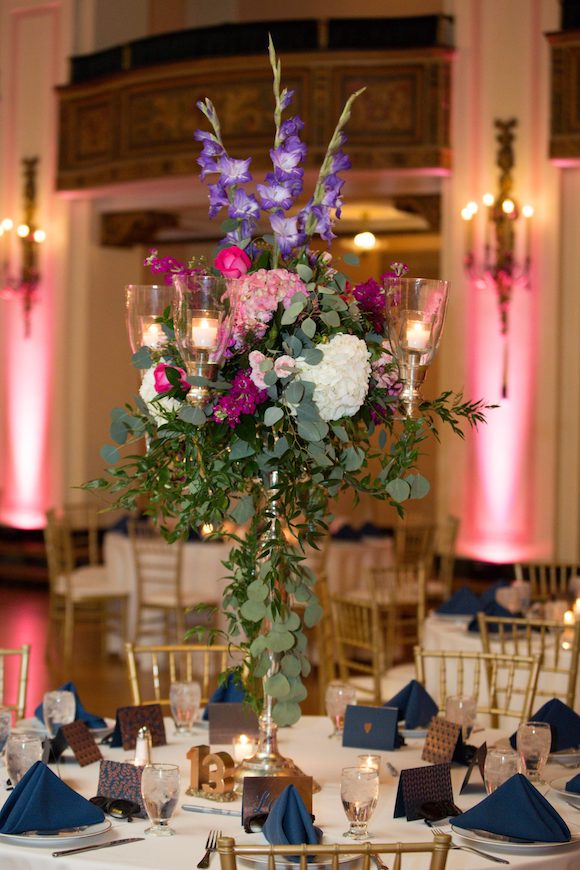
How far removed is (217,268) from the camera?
2689mm

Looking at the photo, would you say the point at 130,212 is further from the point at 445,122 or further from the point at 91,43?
the point at 445,122

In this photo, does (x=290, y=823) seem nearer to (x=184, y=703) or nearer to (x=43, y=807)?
(x=43, y=807)

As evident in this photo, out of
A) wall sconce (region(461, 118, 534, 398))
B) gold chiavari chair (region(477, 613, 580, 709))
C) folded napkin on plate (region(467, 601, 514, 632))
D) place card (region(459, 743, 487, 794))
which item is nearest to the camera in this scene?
place card (region(459, 743, 487, 794))

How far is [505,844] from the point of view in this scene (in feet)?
8.11

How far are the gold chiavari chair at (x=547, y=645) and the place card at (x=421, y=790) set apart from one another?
1.61 meters

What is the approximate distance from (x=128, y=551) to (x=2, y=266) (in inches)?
166

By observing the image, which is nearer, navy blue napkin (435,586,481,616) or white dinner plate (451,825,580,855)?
white dinner plate (451,825,580,855)

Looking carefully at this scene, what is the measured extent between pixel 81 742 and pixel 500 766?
103cm

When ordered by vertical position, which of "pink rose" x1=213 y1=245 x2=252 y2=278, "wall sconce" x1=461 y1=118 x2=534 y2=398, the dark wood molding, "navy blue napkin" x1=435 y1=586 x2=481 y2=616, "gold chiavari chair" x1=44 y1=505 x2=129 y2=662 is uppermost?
the dark wood molding

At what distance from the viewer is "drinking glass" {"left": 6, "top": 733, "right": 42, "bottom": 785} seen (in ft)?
9.14

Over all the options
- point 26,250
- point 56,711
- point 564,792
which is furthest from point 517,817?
point 26,250

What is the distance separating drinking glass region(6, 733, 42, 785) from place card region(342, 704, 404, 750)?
0.89 meters

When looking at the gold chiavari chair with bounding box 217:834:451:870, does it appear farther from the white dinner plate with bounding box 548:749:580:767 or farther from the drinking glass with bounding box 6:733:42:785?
the white dinner plate with bounding box 548:749:580:767

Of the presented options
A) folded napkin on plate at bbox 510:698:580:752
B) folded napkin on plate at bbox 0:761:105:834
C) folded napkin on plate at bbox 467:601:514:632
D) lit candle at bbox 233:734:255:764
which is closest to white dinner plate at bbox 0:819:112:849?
folded napkin on plate at bbox 0:761:105:834
